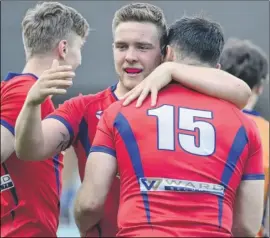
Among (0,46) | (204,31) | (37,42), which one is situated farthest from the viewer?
(0,46)

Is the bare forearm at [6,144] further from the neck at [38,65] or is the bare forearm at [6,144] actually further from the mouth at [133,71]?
the mouth at [133,71]

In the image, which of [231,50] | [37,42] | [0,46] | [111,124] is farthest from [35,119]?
[0,46]

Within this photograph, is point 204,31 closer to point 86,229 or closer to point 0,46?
point 86,229

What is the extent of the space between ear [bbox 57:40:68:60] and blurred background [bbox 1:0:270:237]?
10973mm

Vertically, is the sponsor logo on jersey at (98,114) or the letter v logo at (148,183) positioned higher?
the sponsor logo on jersey at (98,114)

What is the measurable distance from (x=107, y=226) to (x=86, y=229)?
0.26m

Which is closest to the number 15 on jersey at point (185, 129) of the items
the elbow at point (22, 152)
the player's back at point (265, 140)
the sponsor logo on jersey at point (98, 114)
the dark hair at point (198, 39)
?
the dark hair at point (198, 39)

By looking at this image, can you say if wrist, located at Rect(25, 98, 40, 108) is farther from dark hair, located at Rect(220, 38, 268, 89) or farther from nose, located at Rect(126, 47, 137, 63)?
dark hair, located at Rect(220, 38, 268, 89)

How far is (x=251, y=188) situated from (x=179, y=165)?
0.44 m

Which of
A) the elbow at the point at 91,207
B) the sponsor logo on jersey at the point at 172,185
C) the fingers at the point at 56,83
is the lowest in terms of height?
the elbow at the point at 91,207

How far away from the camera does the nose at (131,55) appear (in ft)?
14.3

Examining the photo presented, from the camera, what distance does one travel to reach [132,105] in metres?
3.75

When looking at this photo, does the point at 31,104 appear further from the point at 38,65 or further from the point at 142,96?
the point at 38,65

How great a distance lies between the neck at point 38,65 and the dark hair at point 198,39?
1.20 meters
